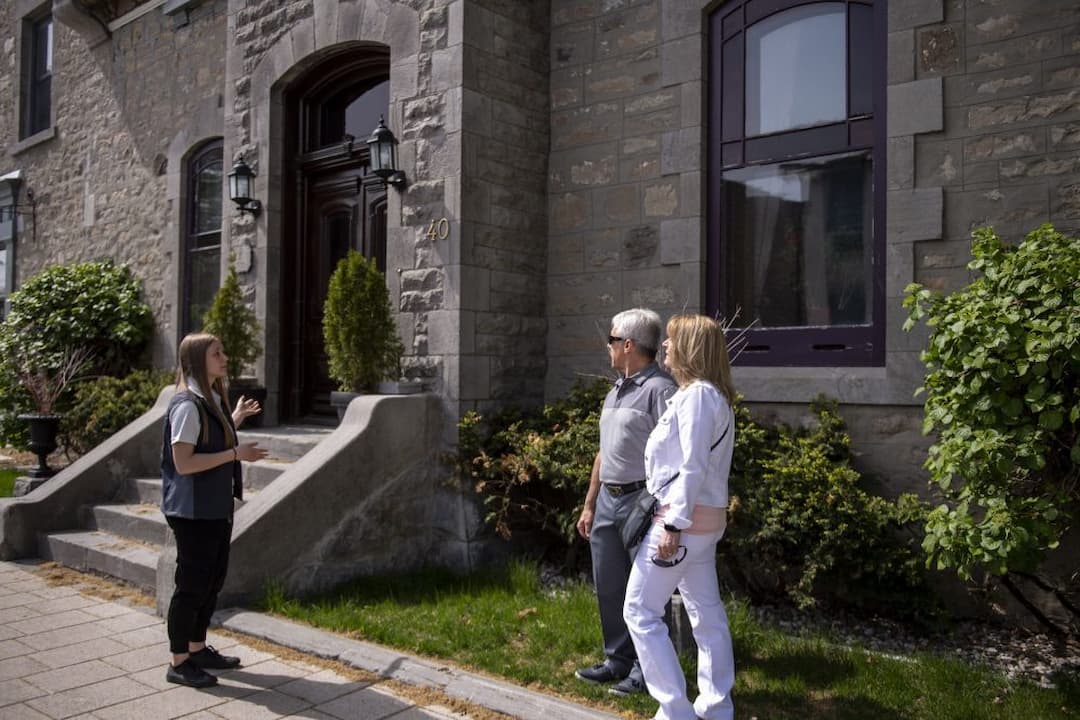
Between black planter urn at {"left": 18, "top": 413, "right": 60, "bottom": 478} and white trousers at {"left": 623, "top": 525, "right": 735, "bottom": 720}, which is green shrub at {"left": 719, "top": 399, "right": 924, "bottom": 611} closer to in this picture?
white trousers at {"left": 623, "top": 525, "right": 735, "bottom": 720}

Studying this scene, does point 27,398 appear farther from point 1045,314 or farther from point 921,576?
point 1045,314

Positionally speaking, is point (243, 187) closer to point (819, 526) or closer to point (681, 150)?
point (681, 150)

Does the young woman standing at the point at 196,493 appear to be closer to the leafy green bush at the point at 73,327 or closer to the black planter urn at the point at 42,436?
the black planter urn at the point at 42,436

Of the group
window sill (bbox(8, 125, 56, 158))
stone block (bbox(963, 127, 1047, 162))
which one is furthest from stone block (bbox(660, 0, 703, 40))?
window sill (bbox(8, 125, 56, 158))

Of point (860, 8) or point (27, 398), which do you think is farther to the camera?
point (27, 398)

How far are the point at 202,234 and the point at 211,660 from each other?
7.10 metres

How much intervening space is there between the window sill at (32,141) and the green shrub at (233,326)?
7.17 m

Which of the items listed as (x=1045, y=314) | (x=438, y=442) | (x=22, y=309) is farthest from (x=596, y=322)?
(x=22, y=309)

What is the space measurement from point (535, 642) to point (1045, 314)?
119 inches

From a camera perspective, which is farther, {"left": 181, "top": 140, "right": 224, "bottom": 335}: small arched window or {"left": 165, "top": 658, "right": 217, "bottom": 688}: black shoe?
{"left": 181, "top": 140, "right": 224, "bottom": 335}: small arched window

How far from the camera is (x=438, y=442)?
664 cm

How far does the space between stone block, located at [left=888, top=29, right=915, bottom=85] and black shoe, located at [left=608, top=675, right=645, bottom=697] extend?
406 cm

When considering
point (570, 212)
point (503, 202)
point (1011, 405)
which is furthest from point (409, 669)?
point (570, 212)

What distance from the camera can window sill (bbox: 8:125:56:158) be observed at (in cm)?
1322
